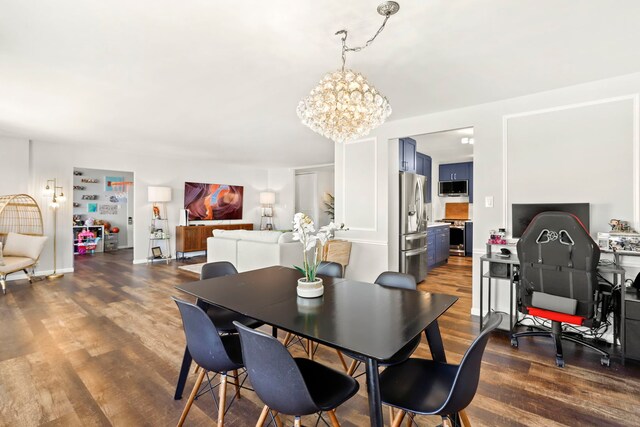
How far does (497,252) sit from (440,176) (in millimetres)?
5043

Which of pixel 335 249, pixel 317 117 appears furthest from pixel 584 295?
pixel 335 249

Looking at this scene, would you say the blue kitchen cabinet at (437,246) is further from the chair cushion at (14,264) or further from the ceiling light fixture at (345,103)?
the chair cushion at (14,264)

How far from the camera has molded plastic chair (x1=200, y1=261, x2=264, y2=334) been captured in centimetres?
218

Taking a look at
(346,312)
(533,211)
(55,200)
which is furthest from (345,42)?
(55,200)

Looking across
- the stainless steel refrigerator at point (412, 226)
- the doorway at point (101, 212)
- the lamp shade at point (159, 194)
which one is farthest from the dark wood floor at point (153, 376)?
the doorway at point (101, 212)

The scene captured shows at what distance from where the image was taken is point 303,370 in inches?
60.4

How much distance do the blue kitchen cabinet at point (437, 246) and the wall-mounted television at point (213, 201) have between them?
551cm

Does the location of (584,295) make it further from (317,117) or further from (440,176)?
Answer: (440,176)

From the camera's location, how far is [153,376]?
2.29m

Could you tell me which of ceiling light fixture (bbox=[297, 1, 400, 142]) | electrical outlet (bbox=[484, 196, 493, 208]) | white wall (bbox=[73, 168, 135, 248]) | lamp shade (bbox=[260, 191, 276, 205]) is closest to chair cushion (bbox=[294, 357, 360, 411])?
ceiling light fixture (bbox=[297, 1, 400, 142])

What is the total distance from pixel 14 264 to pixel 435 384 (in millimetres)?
Answer: 6177

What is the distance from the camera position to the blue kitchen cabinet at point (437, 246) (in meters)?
6.14

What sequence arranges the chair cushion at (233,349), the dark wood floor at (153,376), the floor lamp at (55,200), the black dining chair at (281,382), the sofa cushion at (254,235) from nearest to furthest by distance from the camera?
the black dining chair at (281,382) → the chair cushion at (233,349) → the dark wood floor at (153,376) → the sofa cushion at (254,235) → the floor lamp at (55,200)

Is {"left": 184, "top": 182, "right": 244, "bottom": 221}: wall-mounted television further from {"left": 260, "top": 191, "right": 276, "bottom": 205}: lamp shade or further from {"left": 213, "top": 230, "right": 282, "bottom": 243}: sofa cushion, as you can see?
{"left": 213, "top": 230, "right": 282, "bottom": 243}: sofa cushion
